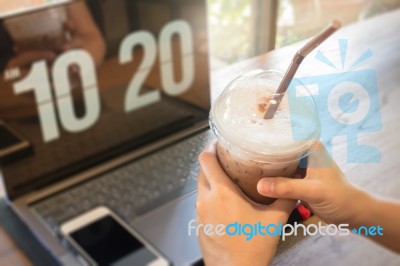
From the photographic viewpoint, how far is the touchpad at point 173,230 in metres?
0.63

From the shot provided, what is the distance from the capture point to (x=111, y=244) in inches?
26.7

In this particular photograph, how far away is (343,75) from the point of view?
0.52 metres

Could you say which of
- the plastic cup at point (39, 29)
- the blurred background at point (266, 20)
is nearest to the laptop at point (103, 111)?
the plastic cup at point (39, 29)

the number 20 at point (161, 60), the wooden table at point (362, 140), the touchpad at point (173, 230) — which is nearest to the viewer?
the wooden table at point (362, 140)

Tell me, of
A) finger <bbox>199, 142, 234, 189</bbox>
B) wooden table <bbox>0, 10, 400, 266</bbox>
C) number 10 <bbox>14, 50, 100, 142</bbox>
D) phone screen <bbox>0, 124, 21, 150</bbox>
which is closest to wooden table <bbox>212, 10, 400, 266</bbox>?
wooden table <bbox>0, 10, 400, 266</bbox>

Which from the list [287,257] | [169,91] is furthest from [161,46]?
[287,257]

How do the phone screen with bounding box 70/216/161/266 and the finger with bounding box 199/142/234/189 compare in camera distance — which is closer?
the finger with bounding box 199/142/234/189

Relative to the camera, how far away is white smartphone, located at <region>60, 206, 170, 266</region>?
2.14ft

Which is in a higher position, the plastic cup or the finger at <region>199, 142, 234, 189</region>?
the plastic cup

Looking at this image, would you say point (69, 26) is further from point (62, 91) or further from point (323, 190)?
point (323, 190)

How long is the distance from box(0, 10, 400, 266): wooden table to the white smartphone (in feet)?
0.27

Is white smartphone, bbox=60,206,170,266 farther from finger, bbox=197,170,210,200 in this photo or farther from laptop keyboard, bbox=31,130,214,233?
finger, bbox=197,170,210,200

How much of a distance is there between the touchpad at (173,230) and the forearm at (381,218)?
0.20 meters

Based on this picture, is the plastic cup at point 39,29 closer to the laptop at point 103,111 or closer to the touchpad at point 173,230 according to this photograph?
the laptop at point 103,111
